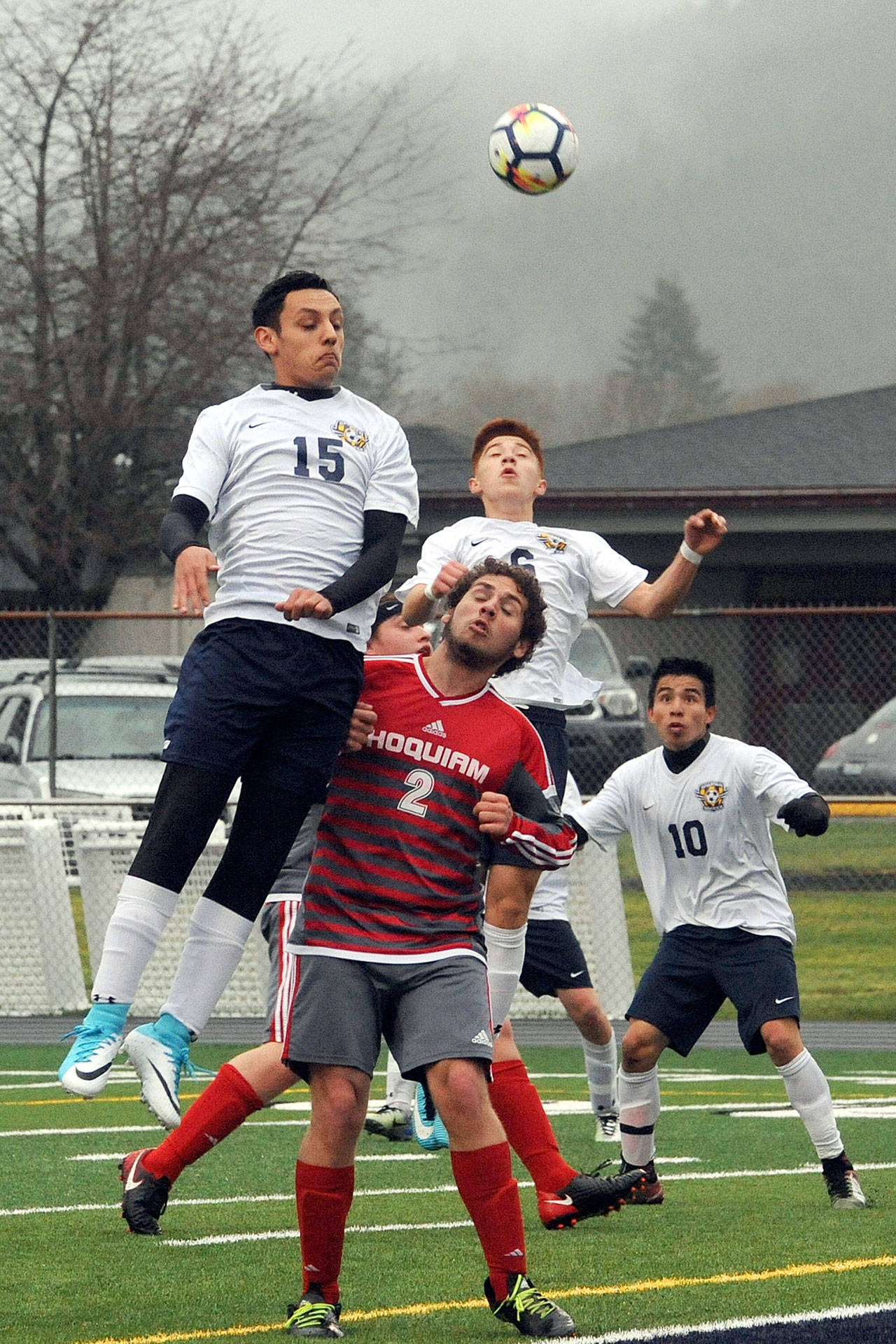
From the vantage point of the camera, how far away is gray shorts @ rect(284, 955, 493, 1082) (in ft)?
15.4

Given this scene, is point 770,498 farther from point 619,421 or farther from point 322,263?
point 619,421

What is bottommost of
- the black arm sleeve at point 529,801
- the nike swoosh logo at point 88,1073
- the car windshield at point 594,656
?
the nike swoosh logo at point 88,1073

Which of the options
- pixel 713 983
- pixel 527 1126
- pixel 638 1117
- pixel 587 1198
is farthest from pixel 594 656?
pixel 587 1198

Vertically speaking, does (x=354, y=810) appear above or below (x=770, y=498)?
below

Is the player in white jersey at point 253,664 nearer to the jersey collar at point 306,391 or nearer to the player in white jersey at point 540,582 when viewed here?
the jersey collar at point 306,391

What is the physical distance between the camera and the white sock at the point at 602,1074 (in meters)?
7.85

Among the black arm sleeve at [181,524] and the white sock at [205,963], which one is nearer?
the black arm sleeve at [181,524]

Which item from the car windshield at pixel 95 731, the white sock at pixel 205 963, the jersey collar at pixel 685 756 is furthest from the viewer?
the car windshield at pixel 95 731

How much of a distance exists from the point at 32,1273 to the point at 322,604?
6.27 feet

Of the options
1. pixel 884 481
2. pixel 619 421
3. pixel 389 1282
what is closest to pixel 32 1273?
pixel 389 1282

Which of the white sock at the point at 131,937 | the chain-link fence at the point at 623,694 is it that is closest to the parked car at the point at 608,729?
the chain-link fence at the point at 623,694

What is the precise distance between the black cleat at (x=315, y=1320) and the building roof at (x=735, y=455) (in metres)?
21.6

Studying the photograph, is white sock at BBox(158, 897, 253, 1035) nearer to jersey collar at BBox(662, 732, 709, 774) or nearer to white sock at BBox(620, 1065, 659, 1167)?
white sock at BBox(620, 1065, 659, 1167)

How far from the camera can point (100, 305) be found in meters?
25.0
